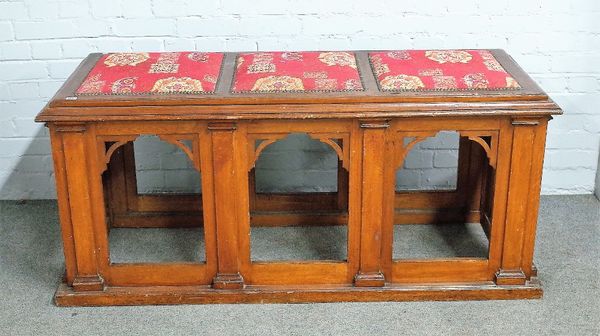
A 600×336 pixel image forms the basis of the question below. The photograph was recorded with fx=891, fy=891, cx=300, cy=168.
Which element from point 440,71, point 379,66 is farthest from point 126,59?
point 440,71

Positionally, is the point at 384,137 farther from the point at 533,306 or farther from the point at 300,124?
the point at 533,306

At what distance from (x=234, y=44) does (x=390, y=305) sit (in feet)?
4.51

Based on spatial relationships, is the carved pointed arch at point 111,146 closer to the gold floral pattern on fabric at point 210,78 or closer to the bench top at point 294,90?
the bench top at point 294,90

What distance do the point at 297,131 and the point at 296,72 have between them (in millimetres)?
255

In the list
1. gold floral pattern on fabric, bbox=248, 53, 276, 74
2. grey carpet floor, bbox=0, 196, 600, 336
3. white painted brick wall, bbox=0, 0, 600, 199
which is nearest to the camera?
grey carpet floor, bbox=0, 196, 600, 336

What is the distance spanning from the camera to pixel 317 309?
327 cm

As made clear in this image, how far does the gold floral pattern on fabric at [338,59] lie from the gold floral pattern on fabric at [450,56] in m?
0.29

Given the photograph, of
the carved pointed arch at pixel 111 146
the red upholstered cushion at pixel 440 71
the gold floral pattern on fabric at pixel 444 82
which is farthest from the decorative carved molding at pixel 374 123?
the carved pointed arch at pixel 111 146

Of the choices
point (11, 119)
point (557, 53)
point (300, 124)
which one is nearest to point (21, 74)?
point (11, 119)

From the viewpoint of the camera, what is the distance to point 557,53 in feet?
13.0

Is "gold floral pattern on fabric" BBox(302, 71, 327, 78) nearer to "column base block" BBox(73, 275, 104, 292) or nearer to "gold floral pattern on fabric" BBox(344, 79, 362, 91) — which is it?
"gold floral pattern on fabric" BBox(344, 79, 362, 91)

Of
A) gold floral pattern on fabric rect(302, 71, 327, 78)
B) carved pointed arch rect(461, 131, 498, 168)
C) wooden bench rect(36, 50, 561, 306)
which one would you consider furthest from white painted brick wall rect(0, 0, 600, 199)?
carved pointed arch rect(461, 131, 498, 168)

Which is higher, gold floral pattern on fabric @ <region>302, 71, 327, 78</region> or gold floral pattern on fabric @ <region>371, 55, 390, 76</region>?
gold floral pattern on fabric @ <region>302, 71, 327, 78</region>

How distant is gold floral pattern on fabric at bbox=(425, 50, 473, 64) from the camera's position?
333 centimetres
